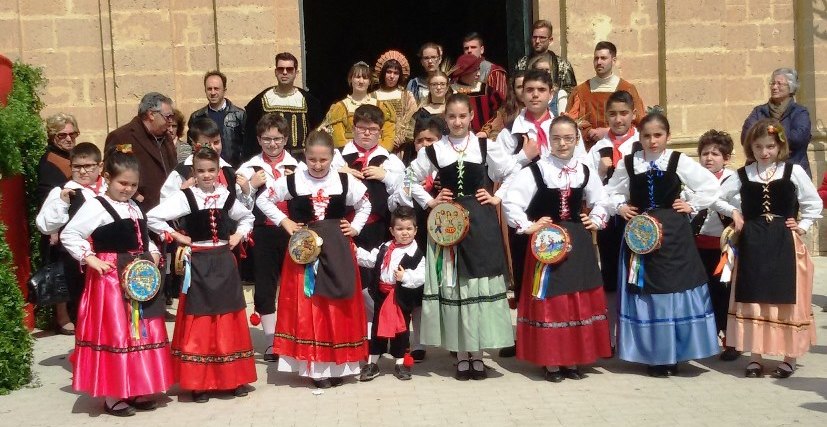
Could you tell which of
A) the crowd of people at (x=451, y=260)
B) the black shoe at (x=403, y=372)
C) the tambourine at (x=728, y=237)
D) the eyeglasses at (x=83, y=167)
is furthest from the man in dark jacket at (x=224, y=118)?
the tambourine at (x=728, y=237)

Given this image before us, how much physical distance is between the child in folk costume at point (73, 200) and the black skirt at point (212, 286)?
720mm

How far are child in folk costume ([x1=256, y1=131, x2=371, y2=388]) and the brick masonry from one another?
3862 mm

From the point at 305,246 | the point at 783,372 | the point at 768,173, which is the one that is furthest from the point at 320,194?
the point at 783,372

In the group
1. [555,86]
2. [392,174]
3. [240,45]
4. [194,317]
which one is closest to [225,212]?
[194,317]

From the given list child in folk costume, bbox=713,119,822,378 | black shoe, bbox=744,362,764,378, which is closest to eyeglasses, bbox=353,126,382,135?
child in folk costume, bbox=713,119,822,378

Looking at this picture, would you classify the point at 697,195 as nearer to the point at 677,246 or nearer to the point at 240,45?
the point at 677,246

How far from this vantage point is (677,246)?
7.06m

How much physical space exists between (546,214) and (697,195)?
0.94 m

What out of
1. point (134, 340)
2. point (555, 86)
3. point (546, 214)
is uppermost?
point (555, 86)

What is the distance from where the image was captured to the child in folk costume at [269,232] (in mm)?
7695

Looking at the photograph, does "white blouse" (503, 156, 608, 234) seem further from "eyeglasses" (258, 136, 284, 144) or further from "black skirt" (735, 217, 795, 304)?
"eyeglasses" (258, 136, 284, 144)

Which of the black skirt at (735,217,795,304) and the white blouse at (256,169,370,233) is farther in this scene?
the white blouse at (256,169,370,233)

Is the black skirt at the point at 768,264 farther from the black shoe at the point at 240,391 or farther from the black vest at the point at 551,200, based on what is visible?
the black shoe at the point at 240,391

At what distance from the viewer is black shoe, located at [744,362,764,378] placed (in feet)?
23.0
